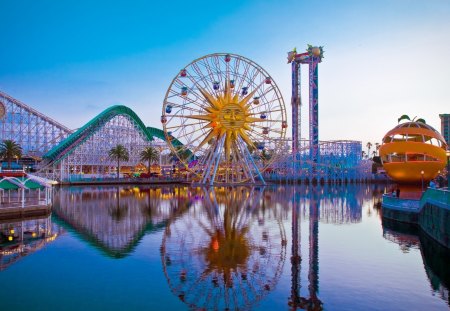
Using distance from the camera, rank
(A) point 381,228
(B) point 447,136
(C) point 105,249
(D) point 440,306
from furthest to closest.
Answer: (B) point 447,136
(A) point 381,228
(C) point 105,249
(D) point 440,306

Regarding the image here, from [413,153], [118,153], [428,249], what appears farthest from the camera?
[118,153]

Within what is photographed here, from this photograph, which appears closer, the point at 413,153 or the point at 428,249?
the point at 428,249

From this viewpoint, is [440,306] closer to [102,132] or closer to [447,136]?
[102,132]

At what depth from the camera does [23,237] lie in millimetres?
22125

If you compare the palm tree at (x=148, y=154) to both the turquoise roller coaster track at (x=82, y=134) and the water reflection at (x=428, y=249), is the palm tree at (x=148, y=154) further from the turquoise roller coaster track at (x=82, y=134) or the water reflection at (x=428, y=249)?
the water reflection at (x=428, y=249)

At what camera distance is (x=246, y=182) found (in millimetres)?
72438

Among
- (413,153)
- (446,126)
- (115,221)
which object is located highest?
(446,126)

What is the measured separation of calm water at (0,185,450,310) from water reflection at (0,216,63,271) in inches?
2.0

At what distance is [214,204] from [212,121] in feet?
85.6

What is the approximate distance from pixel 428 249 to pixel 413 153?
2419cm

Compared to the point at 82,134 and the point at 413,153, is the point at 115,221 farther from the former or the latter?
the point at 82,134

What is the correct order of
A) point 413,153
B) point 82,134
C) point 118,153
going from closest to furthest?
point 413,153 < point 82,134 < point 118,153

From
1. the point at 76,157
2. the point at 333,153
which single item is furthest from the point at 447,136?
the point at 76,157

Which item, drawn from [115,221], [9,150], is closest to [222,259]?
Result: [115,221]
